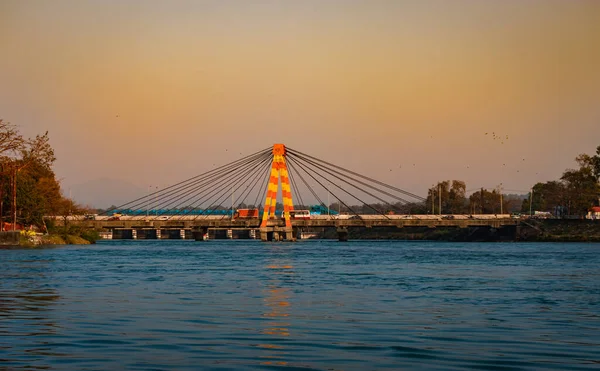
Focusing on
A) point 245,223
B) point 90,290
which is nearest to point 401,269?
point 90,290

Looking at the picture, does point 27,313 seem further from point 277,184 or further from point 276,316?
point 277,184

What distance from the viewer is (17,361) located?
624 inches

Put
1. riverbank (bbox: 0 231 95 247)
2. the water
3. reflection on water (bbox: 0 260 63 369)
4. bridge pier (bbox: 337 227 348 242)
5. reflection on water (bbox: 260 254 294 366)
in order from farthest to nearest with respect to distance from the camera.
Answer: bridge pier (bbox: 337 227 348 242) < riverbank (bbox: 0 231 95 247) < reflection on water (bbox: 0 260 63 369) < reflection on water (bbox: 260 254 294 366) < the water

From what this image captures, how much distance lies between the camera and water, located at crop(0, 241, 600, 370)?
1638cm

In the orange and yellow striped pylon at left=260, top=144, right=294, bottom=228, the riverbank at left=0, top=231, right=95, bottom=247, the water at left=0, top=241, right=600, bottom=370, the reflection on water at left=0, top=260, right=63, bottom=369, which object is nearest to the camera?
the water at left=0, top=241, right=600, bottom=370

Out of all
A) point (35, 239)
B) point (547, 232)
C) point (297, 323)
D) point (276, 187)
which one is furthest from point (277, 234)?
point (297, 323)

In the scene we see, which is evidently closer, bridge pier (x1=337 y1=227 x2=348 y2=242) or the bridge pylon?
the bridge pylon

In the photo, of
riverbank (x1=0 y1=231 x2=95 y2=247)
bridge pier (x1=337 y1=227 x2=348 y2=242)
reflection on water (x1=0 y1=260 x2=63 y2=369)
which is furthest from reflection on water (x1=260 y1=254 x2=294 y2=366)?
bridge pier (x1=337 y1=227 x2=348 y2=242)

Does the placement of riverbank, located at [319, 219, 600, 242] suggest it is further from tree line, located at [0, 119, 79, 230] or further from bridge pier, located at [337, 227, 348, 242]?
tree line, located at [0, 119, 79, 230]

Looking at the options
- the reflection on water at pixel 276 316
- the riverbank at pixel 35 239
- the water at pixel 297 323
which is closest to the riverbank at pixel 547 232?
the riverbank at pixel 35 239

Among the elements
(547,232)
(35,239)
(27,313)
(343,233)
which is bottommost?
(27,313)

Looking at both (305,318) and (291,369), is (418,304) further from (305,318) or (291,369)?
(291,369)

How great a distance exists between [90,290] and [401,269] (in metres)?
23.2

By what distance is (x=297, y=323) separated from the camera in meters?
22.5
